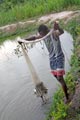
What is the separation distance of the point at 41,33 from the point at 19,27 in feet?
54.2

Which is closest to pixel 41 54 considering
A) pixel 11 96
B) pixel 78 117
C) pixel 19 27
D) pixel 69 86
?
pixel 11 96

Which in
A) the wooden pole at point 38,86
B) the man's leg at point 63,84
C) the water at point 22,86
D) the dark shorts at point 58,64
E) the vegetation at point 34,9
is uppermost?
the dark shorts at point 58,64

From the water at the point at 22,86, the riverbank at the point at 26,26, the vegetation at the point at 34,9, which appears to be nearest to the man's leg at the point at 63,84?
the water at the point at 22,86

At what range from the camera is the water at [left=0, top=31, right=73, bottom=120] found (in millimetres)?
8320

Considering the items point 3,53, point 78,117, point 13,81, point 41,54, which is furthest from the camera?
point 3,53

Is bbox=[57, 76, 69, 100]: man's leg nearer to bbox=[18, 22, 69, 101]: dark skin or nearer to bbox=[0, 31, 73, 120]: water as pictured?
bbox=[18, 22, 69, 101]: dark skin

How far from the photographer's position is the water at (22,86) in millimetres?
8320

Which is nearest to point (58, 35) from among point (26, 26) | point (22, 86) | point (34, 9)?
point (22, 86)

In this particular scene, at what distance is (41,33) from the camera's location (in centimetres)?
713

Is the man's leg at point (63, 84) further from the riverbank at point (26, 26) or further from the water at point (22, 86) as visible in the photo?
the riverbank at point (26, 26)

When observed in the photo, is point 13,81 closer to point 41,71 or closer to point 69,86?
point 41,71

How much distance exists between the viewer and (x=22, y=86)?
407 inches

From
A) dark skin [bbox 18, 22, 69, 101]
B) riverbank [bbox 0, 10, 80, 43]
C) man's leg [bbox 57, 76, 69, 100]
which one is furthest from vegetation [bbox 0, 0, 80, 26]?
man's leg [bbox 57, 76, 69, 100]

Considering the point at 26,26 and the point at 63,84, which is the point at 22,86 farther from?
the point at 26,26
